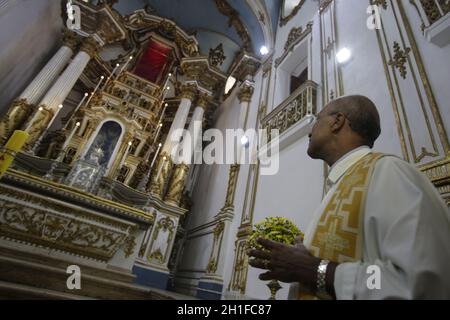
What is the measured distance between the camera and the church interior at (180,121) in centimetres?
269

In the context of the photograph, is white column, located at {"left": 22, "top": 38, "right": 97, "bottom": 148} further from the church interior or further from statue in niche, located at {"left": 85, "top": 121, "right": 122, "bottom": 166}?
statue in niche, located at {"left": 85, "top": 121, "right": 122, "bottom": 166}

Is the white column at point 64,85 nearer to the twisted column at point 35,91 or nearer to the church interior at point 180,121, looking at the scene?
the church interior at point 180,121

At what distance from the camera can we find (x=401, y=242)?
0.64m

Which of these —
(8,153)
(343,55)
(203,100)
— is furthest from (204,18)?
(8,153)

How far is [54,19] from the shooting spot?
8.09 meters

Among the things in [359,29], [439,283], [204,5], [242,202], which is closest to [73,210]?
[242,202]

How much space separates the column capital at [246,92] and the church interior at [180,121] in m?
0.05

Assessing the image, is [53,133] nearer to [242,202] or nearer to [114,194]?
[114,194]

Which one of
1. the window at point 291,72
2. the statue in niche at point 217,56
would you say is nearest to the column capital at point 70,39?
the statue in niche at point 217,56

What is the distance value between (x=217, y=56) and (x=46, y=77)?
22.7 ft

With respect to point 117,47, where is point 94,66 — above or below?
below

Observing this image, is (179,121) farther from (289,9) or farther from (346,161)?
(346,161)

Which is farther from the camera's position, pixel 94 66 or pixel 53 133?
pixel 94 66

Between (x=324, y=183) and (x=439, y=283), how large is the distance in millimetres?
2700
